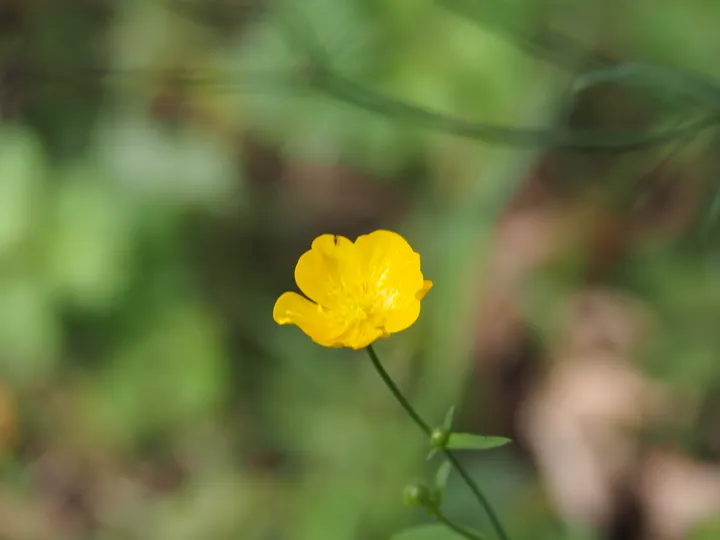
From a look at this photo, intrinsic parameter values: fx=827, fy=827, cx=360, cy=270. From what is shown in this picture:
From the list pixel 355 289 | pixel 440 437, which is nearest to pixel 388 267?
pixel 355 289

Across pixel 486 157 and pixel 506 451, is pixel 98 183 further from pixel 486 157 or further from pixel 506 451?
pixel 506 451

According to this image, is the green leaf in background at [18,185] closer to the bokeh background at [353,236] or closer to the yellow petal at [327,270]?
the bokeh background at [353,236]

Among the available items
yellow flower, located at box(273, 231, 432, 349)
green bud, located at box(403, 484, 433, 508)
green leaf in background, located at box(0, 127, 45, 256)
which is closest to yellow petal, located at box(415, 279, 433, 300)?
yellow flower, located at box(273, 231, 432, 349)

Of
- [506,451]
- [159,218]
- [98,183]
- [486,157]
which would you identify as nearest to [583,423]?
[506,451]

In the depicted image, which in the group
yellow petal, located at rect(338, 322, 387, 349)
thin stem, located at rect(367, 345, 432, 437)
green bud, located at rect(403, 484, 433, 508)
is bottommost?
green bud, located at rect(403, 484, 433, 508)

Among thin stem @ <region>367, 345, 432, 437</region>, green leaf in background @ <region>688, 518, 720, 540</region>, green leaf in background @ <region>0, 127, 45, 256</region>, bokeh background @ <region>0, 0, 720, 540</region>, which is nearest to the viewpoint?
thin stem @ <region>367, 345, 432, 437</region>

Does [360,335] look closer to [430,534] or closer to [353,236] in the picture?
[430,534]

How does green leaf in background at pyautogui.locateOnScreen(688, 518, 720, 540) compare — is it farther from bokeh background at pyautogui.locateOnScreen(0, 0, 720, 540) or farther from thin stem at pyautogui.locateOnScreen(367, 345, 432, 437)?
thin stem at pyautogui.locateOnScreen(367, 345, 432, 437)
